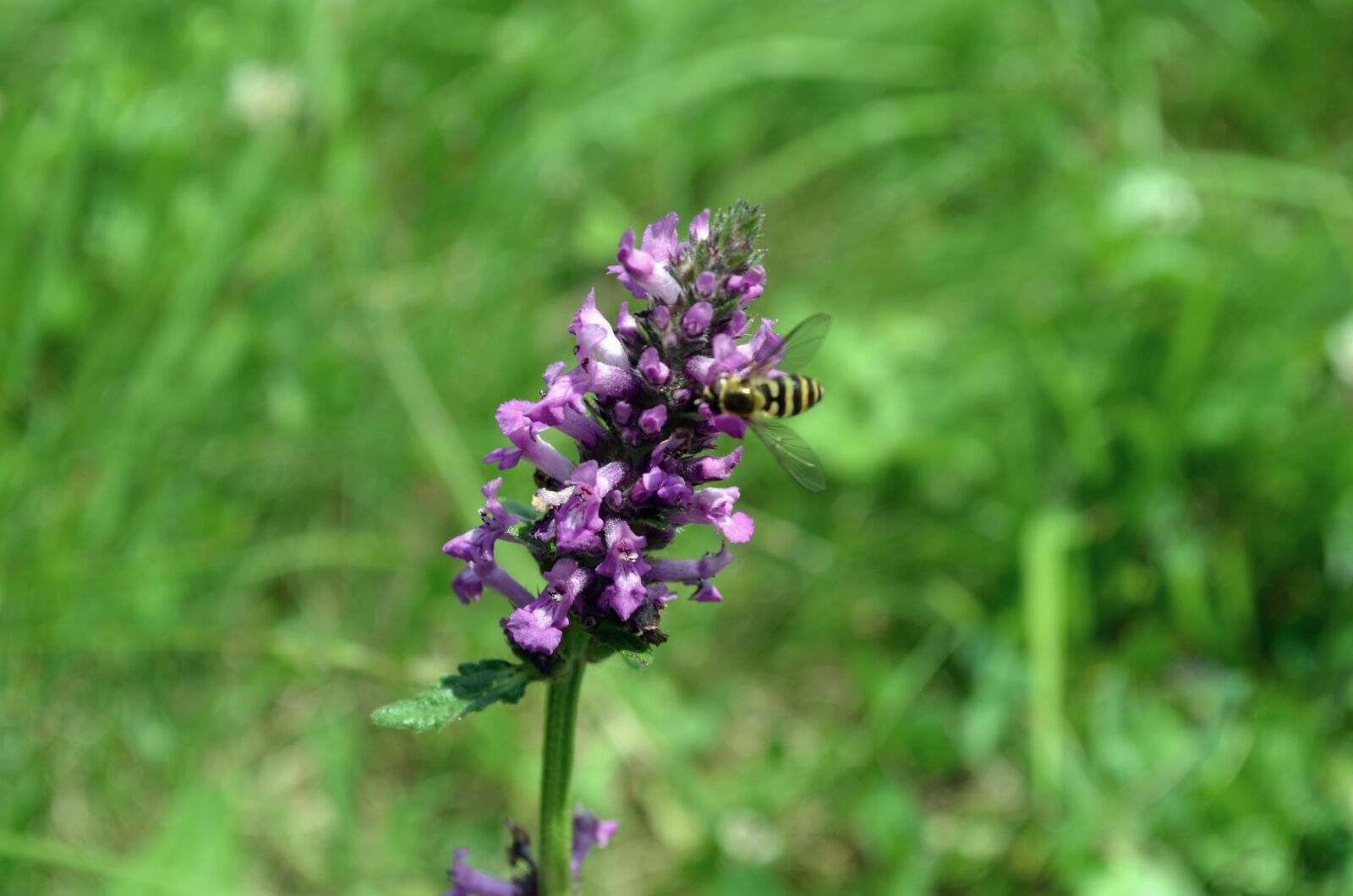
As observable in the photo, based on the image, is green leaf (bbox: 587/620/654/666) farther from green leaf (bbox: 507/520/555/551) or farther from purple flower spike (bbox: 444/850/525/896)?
purple flower spike (bbox: 444/850/525/896)

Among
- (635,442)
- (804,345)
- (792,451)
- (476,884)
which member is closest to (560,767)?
(476,884)

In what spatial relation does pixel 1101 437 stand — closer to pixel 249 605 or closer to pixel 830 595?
pixel 830 595

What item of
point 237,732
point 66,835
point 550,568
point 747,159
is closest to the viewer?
point 550,568

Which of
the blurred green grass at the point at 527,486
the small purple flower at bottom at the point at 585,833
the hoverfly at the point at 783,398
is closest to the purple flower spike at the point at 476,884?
the small purple flower at bottom at the point at 585,833

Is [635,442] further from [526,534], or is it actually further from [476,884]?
[476,884]

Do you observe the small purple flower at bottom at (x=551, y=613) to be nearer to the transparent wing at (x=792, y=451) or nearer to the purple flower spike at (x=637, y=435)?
the purple flower spike at (x=637, y=435)

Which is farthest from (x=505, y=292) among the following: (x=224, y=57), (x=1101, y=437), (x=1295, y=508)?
(x=1295, y=508)

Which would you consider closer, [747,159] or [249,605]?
[249,605]
